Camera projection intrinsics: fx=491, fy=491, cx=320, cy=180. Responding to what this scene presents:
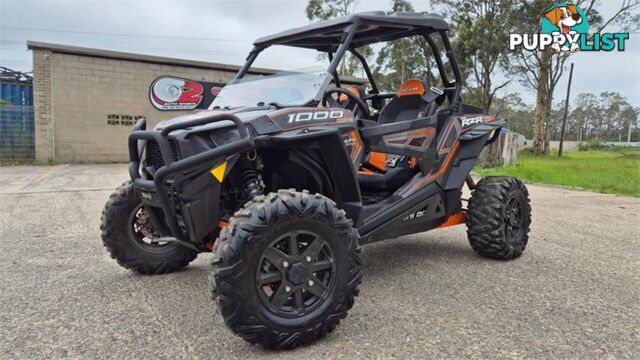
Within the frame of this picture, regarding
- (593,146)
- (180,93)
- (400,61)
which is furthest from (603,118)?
(180,93)

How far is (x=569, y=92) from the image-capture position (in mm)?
34781

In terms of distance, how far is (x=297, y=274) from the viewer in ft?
9.42

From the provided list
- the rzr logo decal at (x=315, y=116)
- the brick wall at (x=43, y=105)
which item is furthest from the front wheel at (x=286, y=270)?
the brick wall at (x=43, y=105)

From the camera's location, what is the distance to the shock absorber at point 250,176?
10.9 feet

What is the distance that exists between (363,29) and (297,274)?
93.7 inches

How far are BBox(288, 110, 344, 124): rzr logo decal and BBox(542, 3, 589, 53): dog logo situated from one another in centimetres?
2319

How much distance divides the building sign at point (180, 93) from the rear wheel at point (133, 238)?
1424 centimetres

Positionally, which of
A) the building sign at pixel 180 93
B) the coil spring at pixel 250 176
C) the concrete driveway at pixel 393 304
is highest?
the building sign at pixel 180 93

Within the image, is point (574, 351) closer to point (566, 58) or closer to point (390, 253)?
point (390, 253)

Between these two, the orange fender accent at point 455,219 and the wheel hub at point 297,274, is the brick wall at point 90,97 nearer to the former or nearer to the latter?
the orange fender accent at point 455,219

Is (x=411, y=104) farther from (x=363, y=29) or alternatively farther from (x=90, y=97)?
(x=90, y=97)

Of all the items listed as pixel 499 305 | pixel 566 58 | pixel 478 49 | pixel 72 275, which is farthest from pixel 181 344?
pixel 566 58

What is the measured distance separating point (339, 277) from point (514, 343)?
43.5 inches

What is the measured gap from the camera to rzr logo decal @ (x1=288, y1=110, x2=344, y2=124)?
3.27 metres
